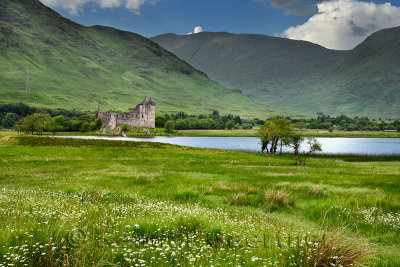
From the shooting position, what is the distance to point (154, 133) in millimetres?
187375

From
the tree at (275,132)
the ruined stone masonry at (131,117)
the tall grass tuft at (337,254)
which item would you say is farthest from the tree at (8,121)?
the tall grass tuft at (337,254)

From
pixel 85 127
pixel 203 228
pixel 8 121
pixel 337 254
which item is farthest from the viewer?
pixel 8 121

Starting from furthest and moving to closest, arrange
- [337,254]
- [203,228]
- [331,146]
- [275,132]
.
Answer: [331,146] < [275,132] < [203,228] < [337,254]

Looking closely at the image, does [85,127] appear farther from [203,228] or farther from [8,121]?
[203,228]

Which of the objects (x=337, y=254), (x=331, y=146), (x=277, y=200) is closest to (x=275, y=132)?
(x=331, y=146)

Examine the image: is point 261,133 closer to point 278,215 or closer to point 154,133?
point 278,215

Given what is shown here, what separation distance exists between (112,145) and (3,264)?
6303 centimetres

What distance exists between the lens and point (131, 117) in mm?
190125

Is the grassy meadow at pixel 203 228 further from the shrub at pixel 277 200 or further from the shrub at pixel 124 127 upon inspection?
the shrub at pixel 124 127

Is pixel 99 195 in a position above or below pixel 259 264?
below

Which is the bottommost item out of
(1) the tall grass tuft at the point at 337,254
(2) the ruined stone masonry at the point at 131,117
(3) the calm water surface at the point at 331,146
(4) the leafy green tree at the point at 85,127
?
(3) the calm water surface at the point at 331,146

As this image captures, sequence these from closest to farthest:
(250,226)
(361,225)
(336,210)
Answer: (250,226) < (361,225) < (336,210)

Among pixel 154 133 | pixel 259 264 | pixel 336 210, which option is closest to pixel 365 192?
pixel 336 210

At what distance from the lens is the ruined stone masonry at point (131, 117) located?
584 ft
